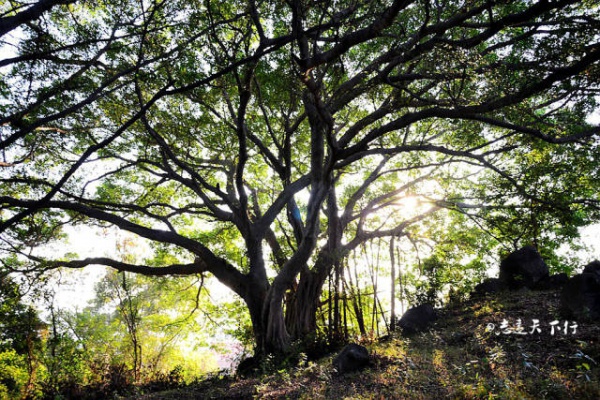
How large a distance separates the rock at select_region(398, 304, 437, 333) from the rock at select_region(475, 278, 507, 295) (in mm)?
2230

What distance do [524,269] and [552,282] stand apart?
55cm

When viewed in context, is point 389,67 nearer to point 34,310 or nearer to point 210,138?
point 210,138

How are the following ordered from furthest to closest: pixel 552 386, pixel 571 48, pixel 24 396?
pixel 24 396, pixel 571 48, pixel 552 386

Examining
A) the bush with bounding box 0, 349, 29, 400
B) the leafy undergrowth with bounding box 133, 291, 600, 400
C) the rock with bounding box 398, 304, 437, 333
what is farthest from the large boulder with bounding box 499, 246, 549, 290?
the bush with bounding box 0, 349, 29, 400

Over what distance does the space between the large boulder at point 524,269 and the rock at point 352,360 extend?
5.26m

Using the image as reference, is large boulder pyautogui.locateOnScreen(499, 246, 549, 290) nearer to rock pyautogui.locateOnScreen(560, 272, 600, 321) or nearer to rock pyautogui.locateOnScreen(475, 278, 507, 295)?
rock pyautogui.locateOnScreen(475, 278, 507, 295)

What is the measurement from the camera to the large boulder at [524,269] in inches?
287

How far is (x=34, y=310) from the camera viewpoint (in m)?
6.92

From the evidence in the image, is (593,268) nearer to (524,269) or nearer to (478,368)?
(524,269)

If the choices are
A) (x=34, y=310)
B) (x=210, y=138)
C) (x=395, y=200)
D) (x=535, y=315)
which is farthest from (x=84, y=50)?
(x=535, y=315)

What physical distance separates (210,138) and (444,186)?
20.2 feet

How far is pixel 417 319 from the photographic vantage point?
6578mm

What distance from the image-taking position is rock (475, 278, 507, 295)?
7872mm

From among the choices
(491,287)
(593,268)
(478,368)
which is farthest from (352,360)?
(491,287)
